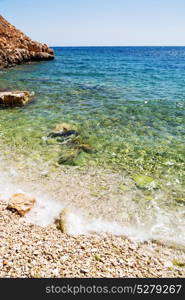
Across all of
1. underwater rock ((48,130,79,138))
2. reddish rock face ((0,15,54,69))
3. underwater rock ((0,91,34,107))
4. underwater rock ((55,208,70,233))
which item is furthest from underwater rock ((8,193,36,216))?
reddish rock face ((0,15,54,69))

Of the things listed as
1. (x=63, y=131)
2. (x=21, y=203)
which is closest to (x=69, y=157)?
(x=63, y=131)

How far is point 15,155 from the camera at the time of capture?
9805 millimetres

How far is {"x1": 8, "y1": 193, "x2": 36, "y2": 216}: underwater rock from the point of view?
6457 millimetres

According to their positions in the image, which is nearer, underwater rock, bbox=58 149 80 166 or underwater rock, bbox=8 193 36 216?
underwater rock, bbox=8 193 36 216

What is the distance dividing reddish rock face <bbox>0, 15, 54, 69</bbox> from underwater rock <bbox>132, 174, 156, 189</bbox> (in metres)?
36.6

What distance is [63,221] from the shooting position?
6.15 metres

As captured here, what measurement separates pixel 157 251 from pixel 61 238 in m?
2.33

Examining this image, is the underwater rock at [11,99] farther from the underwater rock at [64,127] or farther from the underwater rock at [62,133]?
the underwater rock at [62,133]

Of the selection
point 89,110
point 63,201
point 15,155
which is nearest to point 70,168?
point 63,201

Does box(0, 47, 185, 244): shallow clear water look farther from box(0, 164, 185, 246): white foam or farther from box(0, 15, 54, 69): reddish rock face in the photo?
box(0, 15, 54, 69): reddish rock face

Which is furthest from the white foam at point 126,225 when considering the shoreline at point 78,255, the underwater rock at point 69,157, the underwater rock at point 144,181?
the underwater rock at point 69,157

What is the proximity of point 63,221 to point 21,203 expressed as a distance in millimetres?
1415

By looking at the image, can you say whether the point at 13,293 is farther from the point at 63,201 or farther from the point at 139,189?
the point at 139,189

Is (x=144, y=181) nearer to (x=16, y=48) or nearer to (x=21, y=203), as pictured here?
(x=21, y=203)
